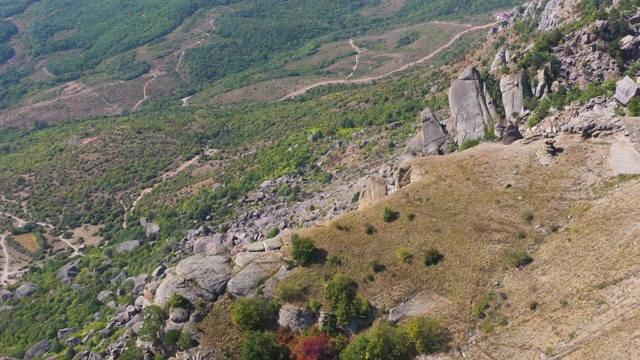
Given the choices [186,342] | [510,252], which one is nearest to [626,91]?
[510,252]

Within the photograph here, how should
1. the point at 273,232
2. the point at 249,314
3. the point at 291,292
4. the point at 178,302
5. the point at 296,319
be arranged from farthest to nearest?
the point at 273,232 < the point at 178,302 < the point at 291,292 < the point at 296,319 < the point at 249,314

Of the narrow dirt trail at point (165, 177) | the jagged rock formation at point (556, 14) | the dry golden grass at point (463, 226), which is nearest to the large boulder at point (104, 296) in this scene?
the narrow dirt trail at point (165, 177)

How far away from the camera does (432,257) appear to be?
142 ft

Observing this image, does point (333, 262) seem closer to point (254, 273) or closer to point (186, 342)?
point (254, 273)

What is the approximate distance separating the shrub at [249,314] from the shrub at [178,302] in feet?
14.0

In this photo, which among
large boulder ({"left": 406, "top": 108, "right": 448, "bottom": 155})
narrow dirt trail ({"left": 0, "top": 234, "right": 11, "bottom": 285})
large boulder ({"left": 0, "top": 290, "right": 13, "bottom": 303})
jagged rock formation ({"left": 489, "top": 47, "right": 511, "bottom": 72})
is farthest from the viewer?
narrow dirt trail ({"left": 0, "top": 234, "right": 11, "bottom": 285})

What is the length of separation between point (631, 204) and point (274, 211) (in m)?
54.7

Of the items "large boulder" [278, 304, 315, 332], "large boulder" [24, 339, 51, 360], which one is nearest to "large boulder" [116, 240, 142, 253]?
"large boulder" [24, 339, 51, 360]

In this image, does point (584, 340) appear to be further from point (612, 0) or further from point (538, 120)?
point (612, 0)

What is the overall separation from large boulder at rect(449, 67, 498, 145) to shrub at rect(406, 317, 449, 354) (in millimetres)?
36310

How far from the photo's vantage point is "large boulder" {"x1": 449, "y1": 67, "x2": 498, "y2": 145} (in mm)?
70875

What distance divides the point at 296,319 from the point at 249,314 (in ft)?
12.6

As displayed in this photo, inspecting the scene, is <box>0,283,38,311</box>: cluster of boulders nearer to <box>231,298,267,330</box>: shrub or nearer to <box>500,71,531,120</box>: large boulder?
<box>231,298,267,330</box>: shrub

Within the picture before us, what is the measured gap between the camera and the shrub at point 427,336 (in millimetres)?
38125
